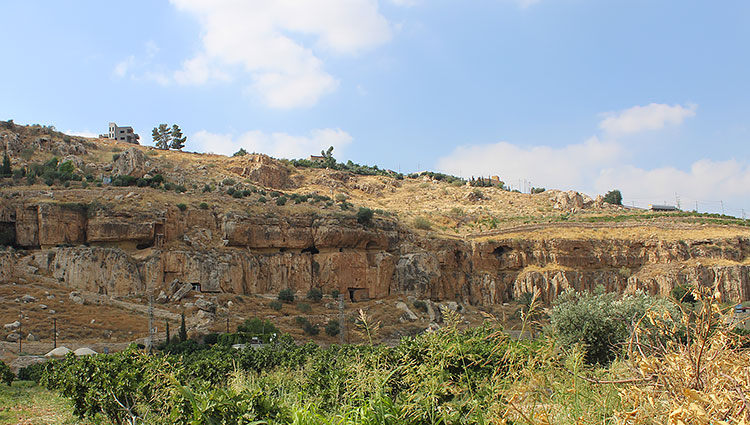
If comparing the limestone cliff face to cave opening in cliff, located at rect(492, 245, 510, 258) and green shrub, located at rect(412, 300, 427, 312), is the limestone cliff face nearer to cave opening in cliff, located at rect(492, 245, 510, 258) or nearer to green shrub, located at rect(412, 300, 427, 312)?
cave opening in cliff, located at rect(492, 245, 510, 258)

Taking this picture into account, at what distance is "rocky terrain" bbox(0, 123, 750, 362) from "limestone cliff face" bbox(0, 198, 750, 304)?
108 millimetres

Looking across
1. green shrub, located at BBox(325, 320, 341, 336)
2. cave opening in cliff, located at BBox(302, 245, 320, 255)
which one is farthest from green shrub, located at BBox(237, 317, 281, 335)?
cave opening in cliff, located at BBox(302, 245, 320, 255)

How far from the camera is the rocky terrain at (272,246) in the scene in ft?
126

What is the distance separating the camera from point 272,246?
46.2 metres

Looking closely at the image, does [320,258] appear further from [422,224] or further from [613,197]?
[613,197]

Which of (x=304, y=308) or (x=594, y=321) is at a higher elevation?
(x=594, y=321)

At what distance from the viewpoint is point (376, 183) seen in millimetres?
80250

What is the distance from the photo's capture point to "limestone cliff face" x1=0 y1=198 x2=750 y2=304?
38781mm

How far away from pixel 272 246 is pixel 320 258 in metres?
4.21

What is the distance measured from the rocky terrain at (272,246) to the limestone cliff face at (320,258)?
11 centimetres

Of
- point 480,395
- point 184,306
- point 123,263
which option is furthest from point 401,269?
point 480,395

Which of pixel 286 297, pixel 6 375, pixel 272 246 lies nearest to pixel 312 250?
pixel 272 246

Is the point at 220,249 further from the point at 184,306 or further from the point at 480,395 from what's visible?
the point at 480,395

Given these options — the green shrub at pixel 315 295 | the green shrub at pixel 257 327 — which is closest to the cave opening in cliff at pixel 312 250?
the green shrub at pixel 315 295
